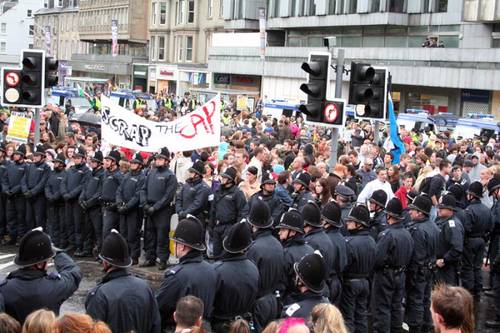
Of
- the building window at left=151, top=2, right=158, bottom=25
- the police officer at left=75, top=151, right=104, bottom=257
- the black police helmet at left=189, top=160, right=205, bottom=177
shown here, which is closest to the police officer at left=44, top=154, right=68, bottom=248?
the police officer at left=75, top=151, right=104, bottom=257

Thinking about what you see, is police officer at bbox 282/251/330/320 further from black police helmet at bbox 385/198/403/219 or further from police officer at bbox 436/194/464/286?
police officer at bbox 436/194/464/286

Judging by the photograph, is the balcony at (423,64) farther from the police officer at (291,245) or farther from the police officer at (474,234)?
the police officer at (291,245)

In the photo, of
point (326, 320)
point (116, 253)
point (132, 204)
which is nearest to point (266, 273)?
point (116, 253)

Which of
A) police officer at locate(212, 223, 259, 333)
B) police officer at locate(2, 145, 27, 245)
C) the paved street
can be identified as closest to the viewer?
police officer at locate(212, 223, 259, 333)

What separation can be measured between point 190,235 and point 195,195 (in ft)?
16.9

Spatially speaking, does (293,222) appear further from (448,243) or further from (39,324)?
(39,324)

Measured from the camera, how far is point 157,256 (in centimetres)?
1312

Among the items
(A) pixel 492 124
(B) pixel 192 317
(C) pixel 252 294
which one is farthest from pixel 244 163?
(A) pixel 492 124

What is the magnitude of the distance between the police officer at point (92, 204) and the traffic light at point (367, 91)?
14.9 ft

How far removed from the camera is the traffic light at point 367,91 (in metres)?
12.5

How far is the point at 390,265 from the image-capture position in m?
10.0

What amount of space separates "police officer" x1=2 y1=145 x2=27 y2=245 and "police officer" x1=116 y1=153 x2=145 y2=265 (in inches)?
92.7

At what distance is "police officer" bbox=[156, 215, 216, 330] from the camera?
23.8 ft

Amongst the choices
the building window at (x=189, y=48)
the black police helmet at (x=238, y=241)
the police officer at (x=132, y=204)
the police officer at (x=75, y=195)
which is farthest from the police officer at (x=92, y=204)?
the building window at (x=189, y=48)
